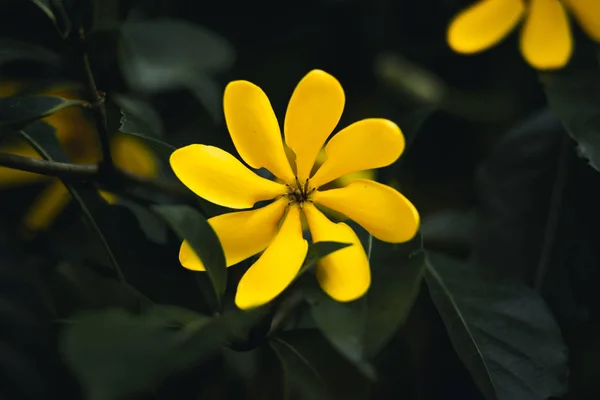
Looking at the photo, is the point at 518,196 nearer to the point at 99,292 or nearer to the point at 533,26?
the point at 533,26

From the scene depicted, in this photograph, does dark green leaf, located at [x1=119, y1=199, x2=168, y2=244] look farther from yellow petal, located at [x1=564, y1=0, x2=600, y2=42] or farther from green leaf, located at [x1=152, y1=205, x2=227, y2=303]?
yellow petal, located at [x1=564, y1=0, x2=600, y2=42]

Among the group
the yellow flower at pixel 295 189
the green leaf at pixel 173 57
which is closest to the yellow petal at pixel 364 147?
the yellow flower at pixel 295 189

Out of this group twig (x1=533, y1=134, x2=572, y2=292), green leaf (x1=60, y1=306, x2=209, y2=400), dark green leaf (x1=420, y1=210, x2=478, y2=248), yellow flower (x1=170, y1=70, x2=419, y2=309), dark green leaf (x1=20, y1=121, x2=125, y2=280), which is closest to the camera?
green leaf (x1=60, y1=306, x2=209, y2=400)

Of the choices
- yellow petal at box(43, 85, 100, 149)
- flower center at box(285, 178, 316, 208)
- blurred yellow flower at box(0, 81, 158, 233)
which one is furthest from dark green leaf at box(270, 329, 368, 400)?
yellow petal at box(43, 85, 100, 149)

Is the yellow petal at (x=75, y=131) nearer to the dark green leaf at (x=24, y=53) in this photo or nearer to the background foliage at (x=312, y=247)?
the background foliage at (x=312, y=247)

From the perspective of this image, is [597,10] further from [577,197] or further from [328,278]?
[328,278]

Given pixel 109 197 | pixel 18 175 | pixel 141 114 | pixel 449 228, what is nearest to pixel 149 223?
pixel 109 197
